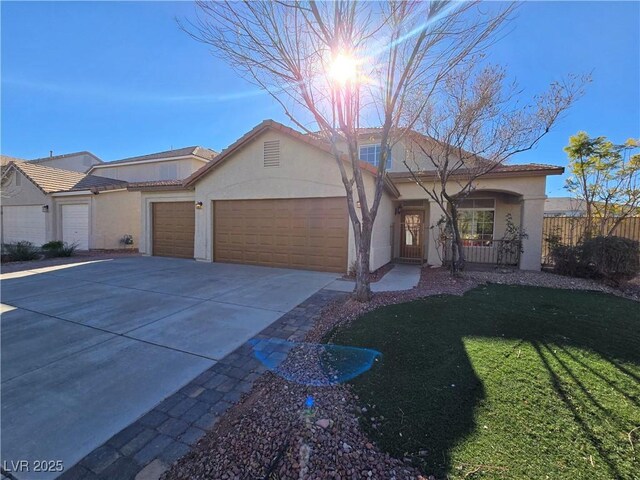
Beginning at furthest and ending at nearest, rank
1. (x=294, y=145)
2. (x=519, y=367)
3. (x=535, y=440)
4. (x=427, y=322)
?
(x=294, y=145)
(x=427, y=322)
(x=519, y=367)
(x=535, y=440)

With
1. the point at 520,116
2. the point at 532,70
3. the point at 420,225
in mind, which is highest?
the point at 532,70

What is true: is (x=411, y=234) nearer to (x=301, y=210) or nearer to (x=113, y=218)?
(x=301, y=210)

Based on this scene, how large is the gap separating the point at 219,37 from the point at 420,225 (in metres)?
10.8

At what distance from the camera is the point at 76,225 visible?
16578mm

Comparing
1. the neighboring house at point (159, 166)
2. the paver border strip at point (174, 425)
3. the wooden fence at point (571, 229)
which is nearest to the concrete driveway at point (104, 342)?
the paver border strip at point (174, 425)

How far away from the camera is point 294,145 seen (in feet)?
34.1

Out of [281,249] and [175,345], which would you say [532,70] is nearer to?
[281,249]

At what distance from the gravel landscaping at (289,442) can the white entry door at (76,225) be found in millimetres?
17896

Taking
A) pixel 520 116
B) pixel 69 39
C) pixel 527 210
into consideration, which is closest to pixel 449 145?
pixel 520 116

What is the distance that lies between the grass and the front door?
8077mm

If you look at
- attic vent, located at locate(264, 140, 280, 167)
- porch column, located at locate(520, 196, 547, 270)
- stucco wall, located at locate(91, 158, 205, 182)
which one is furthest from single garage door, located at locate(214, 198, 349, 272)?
stucco wall, located at locate(91, 158, 205, 182)

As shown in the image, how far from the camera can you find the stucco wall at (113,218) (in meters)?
16.0

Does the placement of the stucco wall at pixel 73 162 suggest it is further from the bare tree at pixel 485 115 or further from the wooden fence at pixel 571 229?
the wooden fence at pixel 571 229

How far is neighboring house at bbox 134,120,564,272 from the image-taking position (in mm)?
10039
